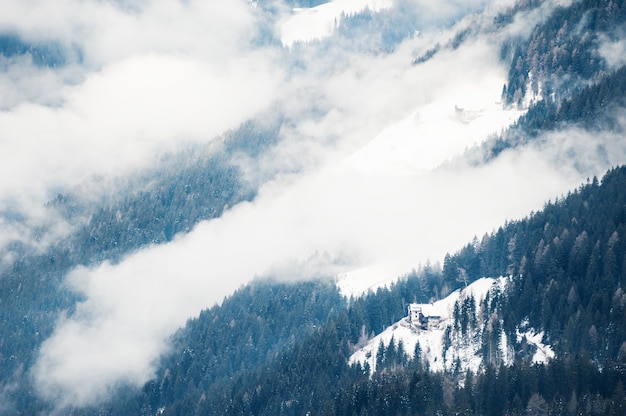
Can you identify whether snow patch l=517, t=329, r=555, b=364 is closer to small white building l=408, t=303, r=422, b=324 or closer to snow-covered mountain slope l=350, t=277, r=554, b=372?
snow-covered mountain slope l=350, t=277, r=554, b=372

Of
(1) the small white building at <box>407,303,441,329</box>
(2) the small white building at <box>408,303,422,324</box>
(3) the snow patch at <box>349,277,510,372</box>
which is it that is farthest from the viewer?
(2) the small white building at <box>408,303,422,324</box>

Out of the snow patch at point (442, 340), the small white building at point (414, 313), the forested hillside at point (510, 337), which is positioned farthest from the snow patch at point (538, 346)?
the small white building at point (414, 313)

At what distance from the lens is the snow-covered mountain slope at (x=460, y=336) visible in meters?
141

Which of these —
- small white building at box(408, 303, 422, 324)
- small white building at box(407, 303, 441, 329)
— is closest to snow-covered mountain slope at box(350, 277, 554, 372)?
small white building at box(407, 303, 441, 329)

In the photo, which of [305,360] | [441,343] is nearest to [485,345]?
[441,343]

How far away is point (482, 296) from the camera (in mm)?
157250

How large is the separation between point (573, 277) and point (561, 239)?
9649mm

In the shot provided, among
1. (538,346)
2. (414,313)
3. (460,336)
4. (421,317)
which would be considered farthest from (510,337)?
(414,313)

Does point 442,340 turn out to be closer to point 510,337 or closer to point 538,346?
point 510,337

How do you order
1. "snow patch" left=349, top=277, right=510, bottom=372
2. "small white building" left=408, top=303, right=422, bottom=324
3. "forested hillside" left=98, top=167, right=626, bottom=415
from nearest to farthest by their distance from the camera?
"forested hillside" left=98, top=167, right=626, bottom=415, "snow patch" left=349, top=277, right=510, bottom=372, "small white building" left=408, top=303, right=422, bottom=324

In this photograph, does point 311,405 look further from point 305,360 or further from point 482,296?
point 482,296

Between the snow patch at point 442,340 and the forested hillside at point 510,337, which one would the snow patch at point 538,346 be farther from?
the snow patch at point 442,340

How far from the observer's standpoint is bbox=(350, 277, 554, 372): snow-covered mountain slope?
141m

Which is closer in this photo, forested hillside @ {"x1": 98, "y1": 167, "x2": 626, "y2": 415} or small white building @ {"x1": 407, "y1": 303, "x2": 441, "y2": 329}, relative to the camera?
forested hillside @ {"x1": 98, "y1": 167, "x2": 626, "y2": 415}
